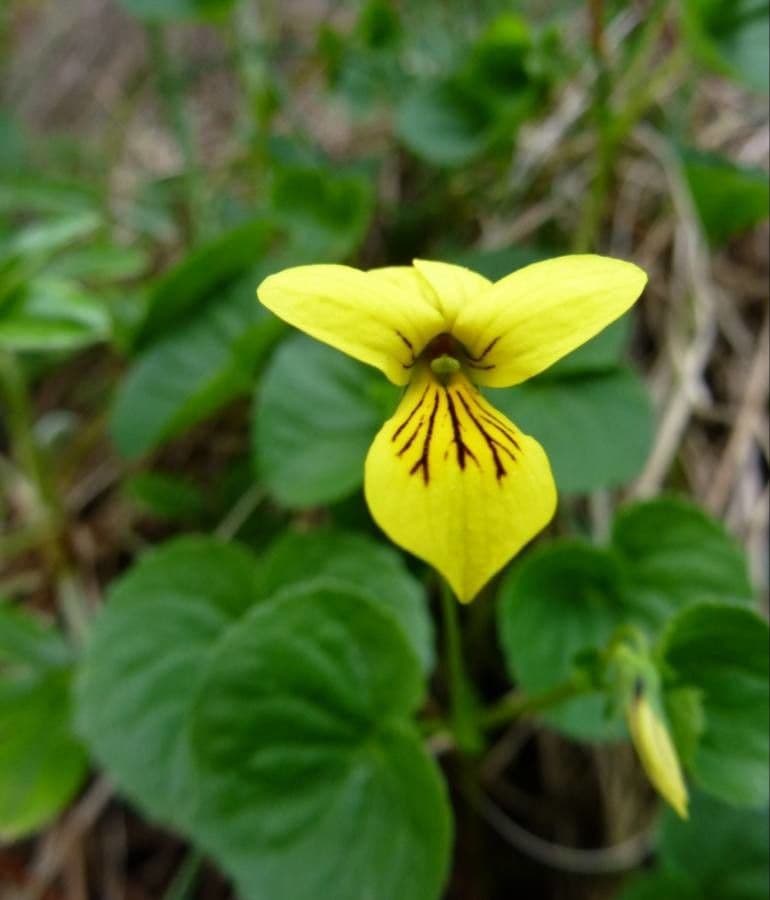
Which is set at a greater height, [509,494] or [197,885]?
[509,494]

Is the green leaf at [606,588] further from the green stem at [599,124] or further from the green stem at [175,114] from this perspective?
the green stem at [175,114]

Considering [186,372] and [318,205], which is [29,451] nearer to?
[186,372]

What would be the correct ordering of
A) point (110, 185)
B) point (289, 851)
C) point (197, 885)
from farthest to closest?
point (110, 185)
point (197, 885)
point (289, 851)

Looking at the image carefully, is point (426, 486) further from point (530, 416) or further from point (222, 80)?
point (222, 80)

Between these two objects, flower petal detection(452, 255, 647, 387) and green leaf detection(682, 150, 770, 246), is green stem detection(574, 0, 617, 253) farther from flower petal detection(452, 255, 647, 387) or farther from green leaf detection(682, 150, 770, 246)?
flower petal detection(452, 255, 647, 387)

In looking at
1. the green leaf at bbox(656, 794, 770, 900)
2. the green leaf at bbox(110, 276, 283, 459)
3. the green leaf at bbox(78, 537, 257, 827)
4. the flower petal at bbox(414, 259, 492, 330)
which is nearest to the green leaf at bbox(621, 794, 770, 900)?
the green leaf at bbox(656, 794, 770, 900)

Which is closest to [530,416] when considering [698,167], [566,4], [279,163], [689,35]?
[698,167]
